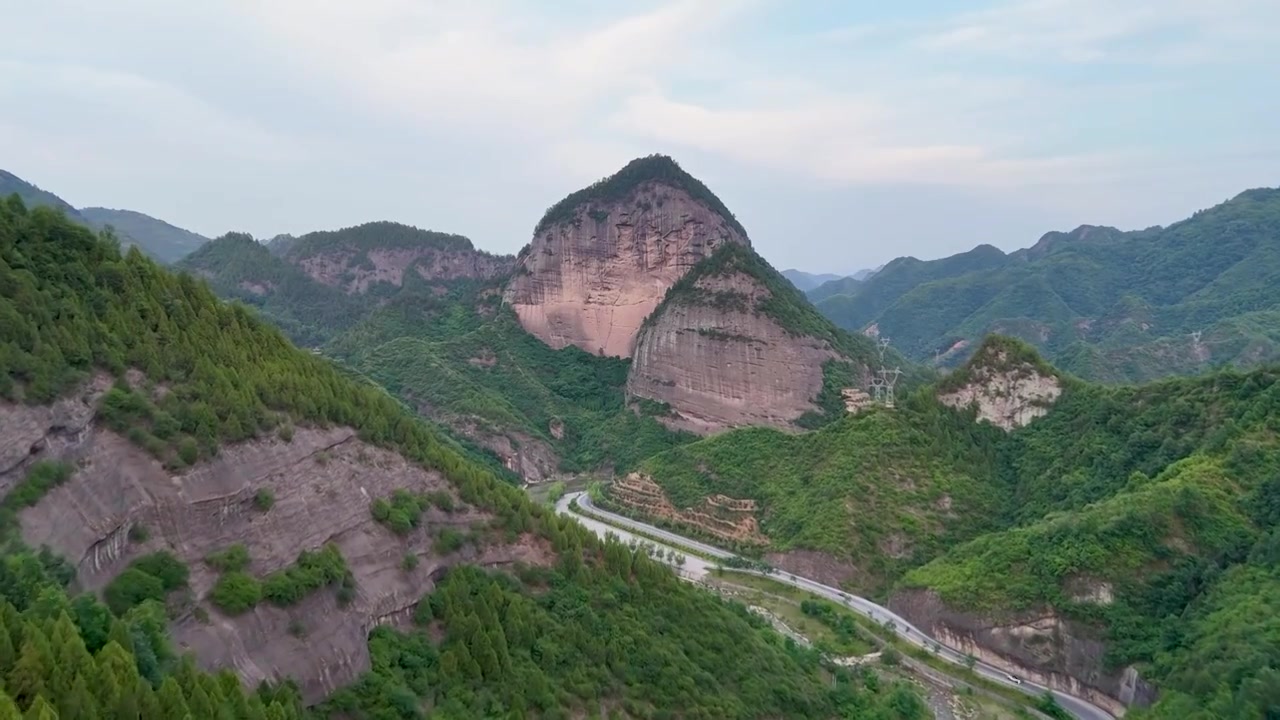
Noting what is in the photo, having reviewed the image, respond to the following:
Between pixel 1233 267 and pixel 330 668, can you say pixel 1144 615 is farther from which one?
pixel 1233 267

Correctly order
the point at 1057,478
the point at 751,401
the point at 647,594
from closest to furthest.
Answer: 1. the point at 647,594
2. the point at 1057,478
3. the point at 751,401

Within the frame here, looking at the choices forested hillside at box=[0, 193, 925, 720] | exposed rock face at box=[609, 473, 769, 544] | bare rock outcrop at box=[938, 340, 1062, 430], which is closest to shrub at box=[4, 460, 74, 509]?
forested hillside at box=[0, 193, 925, 720]

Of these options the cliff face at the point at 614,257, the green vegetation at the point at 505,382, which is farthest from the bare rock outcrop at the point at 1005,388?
the cliff face at the point at 614,257

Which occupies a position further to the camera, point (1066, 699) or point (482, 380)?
point (482, 380)

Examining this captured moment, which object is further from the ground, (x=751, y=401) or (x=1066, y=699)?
(x=751, y=401)

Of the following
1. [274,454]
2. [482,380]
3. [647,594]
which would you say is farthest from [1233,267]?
[274,454]
